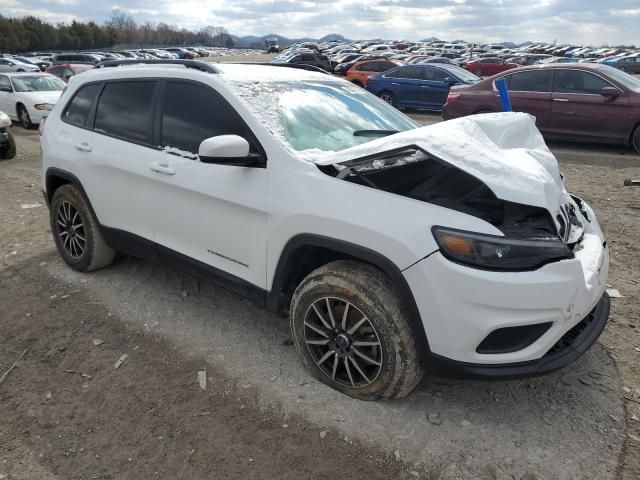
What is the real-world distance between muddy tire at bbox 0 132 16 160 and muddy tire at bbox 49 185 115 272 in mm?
5936

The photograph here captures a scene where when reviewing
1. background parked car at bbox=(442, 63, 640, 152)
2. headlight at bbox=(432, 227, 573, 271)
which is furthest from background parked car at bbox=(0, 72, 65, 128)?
headlight at bbox=(432, 227, 573, 271)

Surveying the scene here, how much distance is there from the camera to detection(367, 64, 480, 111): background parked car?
1470cm

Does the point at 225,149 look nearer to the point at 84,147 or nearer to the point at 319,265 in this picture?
the point at 319,265

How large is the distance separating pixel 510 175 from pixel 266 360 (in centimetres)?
182

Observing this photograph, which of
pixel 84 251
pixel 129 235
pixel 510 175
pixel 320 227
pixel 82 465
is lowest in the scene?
pixel 82 465

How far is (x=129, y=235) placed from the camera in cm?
393

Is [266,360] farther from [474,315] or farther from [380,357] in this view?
[474,315]

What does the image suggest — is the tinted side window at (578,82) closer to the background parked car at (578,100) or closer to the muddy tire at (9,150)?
the background parked car at (578,100)

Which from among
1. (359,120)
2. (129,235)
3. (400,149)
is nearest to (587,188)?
(359,120)

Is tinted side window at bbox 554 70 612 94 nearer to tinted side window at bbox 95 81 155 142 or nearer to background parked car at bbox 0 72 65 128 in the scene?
tinted side window at bbox 95 81 155 142

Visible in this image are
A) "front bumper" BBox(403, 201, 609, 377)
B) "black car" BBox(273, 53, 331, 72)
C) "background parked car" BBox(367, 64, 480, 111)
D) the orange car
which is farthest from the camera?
"black car" BBox(273, 53, 331, 72)

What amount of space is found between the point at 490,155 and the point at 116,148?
2.65m

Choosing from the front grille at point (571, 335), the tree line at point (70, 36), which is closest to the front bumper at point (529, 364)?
the front grille at point (571, 335)

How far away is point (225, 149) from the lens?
2.79 metres
